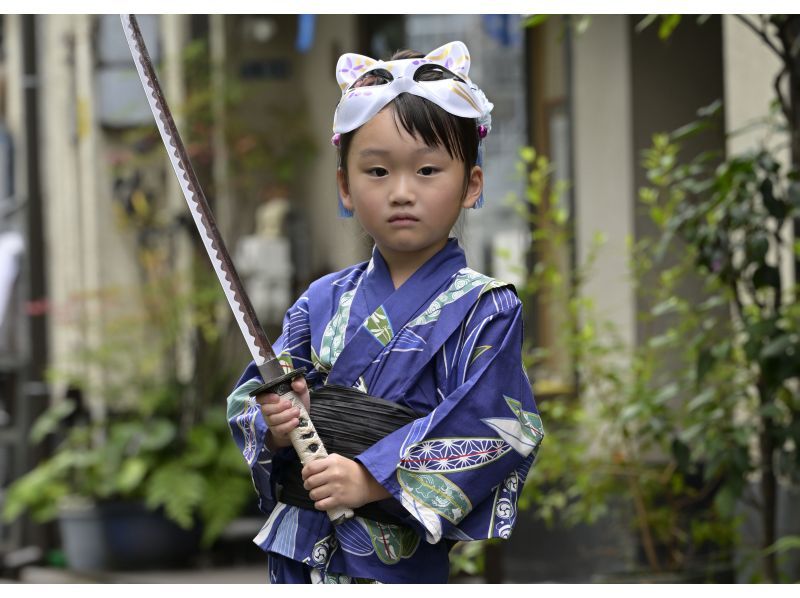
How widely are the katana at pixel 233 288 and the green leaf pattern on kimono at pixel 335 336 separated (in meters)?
0.16

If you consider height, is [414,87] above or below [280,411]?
above

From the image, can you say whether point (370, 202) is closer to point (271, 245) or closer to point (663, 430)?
point (663, 430)

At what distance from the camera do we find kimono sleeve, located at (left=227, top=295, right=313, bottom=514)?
2.58 meters

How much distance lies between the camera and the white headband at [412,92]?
Result: 99.5 inches

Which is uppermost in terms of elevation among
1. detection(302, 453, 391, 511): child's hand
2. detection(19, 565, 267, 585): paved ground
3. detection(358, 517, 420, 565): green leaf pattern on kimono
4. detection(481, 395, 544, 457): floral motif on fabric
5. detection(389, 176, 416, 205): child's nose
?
detection(389, 176, 416, 205): child's nose

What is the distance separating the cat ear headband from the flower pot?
6.46 metres

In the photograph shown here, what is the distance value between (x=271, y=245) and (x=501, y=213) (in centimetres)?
230

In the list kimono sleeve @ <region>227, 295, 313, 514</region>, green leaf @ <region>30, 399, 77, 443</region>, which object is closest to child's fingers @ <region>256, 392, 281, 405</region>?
kimono sleeve @ <region>227, 295, 313, 514</region>

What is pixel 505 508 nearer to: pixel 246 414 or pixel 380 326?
pixel 380 326

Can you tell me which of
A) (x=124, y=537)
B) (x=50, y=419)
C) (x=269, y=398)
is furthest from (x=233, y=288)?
(x=50, y=419)

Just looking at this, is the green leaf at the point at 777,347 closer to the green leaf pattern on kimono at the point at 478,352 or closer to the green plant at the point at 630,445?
the green plant at the point at 630,445

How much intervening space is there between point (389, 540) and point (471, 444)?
243mm

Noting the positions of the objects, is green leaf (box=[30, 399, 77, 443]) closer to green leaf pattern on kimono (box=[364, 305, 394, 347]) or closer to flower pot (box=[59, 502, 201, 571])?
flower pot (box=[59, 502, 201, 571])

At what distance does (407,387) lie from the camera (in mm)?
2506
